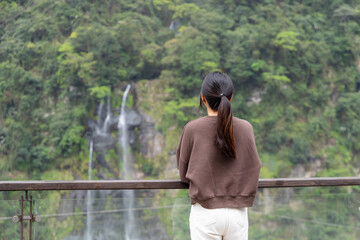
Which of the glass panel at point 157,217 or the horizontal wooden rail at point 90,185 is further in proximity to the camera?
the glass panel at point 157,217

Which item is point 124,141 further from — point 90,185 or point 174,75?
point 90,185

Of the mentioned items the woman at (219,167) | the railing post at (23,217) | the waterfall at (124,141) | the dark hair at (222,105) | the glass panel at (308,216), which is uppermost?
the dark hair at (222,105)

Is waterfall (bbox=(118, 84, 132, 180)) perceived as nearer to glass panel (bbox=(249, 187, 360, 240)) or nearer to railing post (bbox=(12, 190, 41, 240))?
glass panel (bbox=(249, 187, 360, 240))

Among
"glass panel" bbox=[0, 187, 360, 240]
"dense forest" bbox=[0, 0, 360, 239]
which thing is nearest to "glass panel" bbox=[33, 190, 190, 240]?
"glass panel" bbox=[0, 187, 360, 240]

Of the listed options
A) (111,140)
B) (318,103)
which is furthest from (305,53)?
(111,140)

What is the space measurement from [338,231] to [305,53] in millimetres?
16444

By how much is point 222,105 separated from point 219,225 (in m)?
0.46

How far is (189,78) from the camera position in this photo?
16.6m

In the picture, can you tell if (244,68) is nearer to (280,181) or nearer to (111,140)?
(111,140)

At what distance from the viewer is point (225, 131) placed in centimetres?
156

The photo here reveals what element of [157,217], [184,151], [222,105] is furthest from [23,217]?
[222,105]

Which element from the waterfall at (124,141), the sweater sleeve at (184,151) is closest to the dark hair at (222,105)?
the sweater sleeve at (184,151)

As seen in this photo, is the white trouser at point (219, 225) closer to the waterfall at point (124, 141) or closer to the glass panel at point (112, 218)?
the glass panel at point (112, 218)

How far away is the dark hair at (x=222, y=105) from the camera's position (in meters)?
1.57
